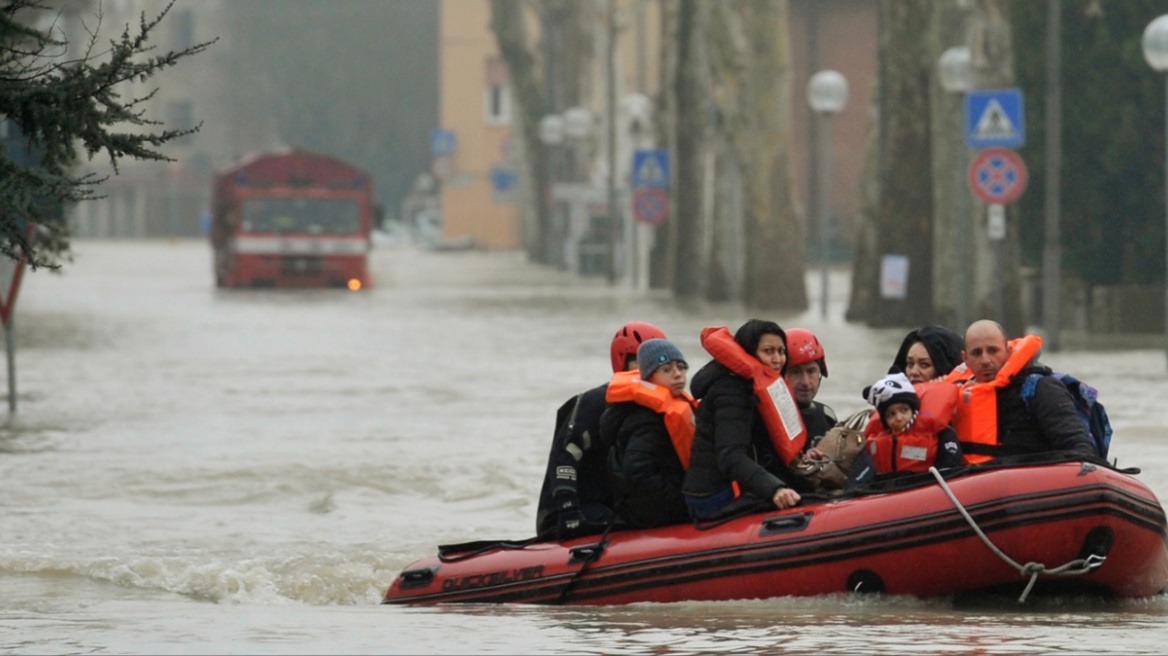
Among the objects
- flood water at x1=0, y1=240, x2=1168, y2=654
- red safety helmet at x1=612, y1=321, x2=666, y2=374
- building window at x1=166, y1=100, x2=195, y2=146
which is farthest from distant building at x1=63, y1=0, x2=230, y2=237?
red safety helmet at x1=612, y1=321, x2=666, y2=374

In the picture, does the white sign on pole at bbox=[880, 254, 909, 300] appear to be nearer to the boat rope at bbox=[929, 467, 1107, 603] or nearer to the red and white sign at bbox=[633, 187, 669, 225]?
the red and white sign at bbox=[633, 187, 669, 225]

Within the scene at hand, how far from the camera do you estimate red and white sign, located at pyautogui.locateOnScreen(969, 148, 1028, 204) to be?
94.8 ft

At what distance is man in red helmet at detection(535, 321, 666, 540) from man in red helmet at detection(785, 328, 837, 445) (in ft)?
2.13

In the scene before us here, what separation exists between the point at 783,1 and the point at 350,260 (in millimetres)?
17753

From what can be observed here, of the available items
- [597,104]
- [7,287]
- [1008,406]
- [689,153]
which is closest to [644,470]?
[1008,406]

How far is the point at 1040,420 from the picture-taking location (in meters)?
11.9

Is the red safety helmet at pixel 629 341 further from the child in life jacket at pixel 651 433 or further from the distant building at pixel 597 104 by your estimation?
the distant building at pixel 597 104

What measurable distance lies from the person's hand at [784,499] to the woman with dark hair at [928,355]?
96 centimetres

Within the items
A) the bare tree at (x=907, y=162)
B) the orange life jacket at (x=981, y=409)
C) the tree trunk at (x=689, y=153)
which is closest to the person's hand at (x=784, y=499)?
the orange life jacket at (x=981, y=409)

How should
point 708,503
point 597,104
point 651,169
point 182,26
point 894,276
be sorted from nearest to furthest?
point 708,503 → point 894,276 → point 651,169 → point 597,104 → point 182,26

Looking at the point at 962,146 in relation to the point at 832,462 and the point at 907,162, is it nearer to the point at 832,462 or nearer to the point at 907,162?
the point at 907,162

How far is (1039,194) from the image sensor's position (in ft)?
115

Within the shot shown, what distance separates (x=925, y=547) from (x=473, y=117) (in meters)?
98.7

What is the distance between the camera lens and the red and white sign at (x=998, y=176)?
28906 mm
